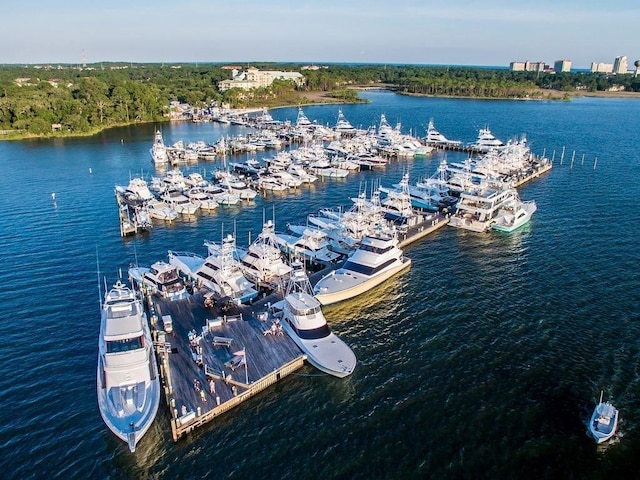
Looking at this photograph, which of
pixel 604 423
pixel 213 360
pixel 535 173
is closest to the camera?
pixel 604 423

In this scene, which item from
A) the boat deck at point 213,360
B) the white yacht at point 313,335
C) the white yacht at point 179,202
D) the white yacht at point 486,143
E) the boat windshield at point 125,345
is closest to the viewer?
the boat deck at point 213,360

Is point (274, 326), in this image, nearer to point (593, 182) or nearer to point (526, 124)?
point (593, 182)

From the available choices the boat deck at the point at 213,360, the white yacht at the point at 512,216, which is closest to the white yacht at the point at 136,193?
the boat deck at the point at 213,360

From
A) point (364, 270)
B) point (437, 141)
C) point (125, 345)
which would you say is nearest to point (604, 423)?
point (364, 270)

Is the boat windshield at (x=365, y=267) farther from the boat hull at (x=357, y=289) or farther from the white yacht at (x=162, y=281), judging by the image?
the white yacht at (x=162, y=281)

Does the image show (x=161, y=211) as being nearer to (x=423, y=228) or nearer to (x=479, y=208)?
(x=423, y=228)

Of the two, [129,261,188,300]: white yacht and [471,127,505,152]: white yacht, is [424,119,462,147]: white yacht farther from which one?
[129,261,188,300]: white yacht

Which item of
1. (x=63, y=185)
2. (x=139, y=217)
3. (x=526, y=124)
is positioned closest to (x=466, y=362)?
(x=139, y=217)
